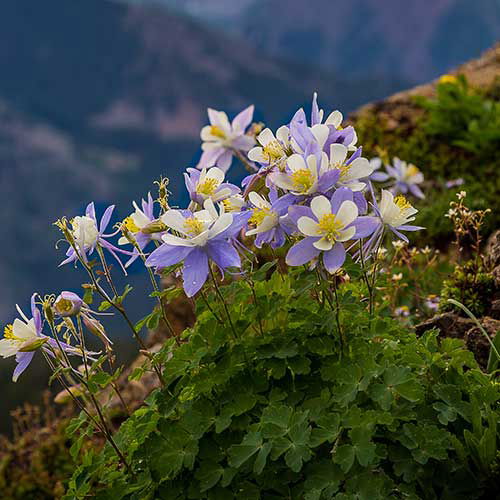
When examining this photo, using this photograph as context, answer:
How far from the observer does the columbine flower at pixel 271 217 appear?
1.85 meters

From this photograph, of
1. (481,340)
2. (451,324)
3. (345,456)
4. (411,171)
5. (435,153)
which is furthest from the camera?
(435,153)

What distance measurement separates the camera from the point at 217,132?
3100 millimetres

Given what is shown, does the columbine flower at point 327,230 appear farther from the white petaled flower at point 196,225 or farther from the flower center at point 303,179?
the white petaled flower at point 196,225

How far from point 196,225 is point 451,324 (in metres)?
1.31

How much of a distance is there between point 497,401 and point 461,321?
616 mm

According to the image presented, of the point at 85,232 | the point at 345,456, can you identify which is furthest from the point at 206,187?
the point at 345,456

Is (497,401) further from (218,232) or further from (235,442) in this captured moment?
(218,232)

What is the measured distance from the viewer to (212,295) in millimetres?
2096

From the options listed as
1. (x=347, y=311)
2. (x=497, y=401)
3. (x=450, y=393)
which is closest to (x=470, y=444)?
(x=450, y=393)

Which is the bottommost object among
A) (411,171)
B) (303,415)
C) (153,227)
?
(303,415)

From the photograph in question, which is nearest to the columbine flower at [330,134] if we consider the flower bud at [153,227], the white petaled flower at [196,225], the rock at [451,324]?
Answer: the white petaled flower at [196,225]

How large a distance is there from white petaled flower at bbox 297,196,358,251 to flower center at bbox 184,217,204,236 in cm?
23

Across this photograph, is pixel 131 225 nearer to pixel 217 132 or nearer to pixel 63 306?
pixel 63 306

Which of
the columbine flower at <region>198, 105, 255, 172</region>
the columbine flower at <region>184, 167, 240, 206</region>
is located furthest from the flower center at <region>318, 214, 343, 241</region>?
the columbine flower at <region>198, 105, 255, 172</region>
